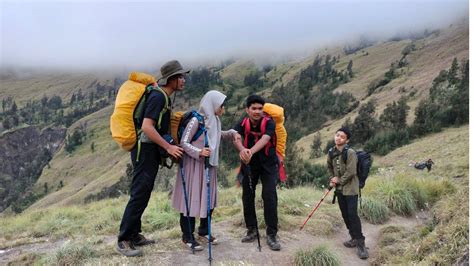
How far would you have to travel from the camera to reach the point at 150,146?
533 cm

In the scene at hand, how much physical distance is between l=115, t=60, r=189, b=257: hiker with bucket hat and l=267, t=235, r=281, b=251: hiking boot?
1.84m

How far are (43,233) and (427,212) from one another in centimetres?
819

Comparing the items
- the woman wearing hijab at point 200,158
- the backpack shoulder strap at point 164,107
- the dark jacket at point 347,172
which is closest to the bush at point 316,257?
the dark jacket at point 347,172

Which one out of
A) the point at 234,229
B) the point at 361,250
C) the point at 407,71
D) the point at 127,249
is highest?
the point at 127,249

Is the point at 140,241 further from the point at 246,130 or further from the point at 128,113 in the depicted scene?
the point at 246,130

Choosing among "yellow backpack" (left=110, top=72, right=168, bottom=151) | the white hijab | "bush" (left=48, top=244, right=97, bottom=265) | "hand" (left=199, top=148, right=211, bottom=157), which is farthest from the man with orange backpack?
"bush" (left=48, top=244, right=97, bottom=265)

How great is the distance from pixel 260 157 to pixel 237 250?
53.6 inches

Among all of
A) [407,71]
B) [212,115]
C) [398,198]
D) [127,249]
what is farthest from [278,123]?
[407,71]

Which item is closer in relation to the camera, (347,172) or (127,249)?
(127,249)

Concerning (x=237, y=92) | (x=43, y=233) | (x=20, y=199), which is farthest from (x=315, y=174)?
(x=237, y=92)

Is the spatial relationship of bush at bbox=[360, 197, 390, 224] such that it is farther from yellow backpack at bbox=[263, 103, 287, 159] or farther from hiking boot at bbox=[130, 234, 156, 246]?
hiking boot at bbox=[130, 234, 156, 246]

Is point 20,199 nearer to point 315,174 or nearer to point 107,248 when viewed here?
point 315,174

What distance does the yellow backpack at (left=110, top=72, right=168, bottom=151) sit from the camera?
5.20 meters

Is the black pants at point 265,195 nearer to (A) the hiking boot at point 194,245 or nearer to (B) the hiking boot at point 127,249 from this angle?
(A) the hiking boot at point 194,245
